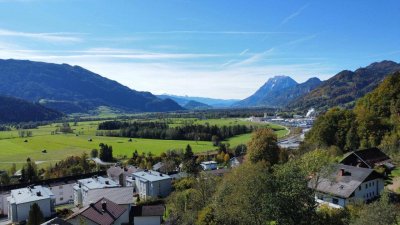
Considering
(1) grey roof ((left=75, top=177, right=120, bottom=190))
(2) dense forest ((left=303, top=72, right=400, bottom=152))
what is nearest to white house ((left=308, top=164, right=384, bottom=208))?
(2) dense forest ((left=303, top=72, right=400, bottom=152))

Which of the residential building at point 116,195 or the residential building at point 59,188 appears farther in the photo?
the residential building at point 59,188

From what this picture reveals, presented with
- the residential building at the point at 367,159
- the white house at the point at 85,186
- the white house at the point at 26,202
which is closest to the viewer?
the white house at the point at 26,202

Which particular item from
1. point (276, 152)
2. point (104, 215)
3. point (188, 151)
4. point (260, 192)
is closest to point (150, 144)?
point (188, 151)

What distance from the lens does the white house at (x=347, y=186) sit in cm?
4288

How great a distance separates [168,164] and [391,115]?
1807 inches

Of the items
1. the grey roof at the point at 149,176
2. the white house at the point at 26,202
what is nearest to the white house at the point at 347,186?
the grey roof at the point at 149,176

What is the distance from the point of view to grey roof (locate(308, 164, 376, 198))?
43.2 meters

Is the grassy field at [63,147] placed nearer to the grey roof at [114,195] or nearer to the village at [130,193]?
the village at [130,193]

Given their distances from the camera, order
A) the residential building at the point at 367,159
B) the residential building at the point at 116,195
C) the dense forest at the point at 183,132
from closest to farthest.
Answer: the residential building at the point at 116,195 → the residential building at the point at 367,159 → the dense forest at the point at 183,132

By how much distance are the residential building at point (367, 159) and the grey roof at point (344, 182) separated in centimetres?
958

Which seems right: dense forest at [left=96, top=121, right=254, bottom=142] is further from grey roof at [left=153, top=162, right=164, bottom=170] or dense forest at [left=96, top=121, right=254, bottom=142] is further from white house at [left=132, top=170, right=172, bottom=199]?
white house at [left=132, top=170, right=172, bottom=199]

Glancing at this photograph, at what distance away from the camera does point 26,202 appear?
54188 mm

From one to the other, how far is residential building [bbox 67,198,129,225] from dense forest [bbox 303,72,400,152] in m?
38.5

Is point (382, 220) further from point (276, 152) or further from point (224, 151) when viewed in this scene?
point (224, 151)
